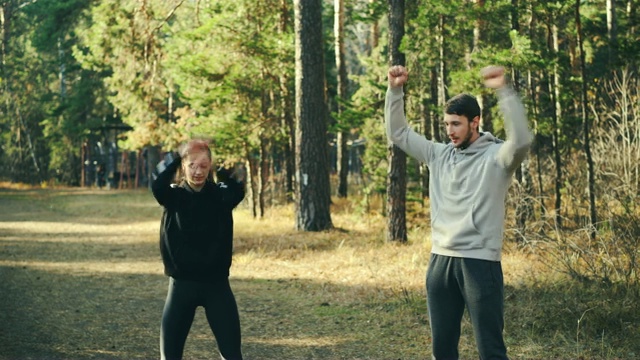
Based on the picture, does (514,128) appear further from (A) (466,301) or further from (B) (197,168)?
(B) (197,168)

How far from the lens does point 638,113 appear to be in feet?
44.3

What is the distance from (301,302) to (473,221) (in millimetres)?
6973

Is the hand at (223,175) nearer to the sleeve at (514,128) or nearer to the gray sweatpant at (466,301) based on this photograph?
the gray sweatpant at (466,301)

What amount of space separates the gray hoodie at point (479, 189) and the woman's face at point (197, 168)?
154 cm

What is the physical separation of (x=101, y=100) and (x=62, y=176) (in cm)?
1044

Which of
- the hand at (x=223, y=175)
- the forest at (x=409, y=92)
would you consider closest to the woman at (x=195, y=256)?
the hand at (x=223, y=175)

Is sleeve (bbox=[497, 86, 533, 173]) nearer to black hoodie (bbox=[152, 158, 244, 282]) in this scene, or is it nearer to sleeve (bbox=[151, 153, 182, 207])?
black hoodie (bbox=[152, 158, 244, 282])

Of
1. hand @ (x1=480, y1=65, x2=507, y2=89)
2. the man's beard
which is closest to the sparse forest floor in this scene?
the man's beard

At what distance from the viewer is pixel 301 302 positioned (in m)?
11.8

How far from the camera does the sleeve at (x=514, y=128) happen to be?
491 cm

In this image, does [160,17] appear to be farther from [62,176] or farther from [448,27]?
[62,176]

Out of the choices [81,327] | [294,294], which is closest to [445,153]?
[81,327]

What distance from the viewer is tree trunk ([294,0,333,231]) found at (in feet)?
61.9

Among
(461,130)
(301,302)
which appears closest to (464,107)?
(461,130)
